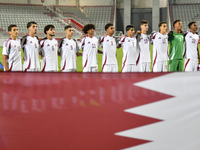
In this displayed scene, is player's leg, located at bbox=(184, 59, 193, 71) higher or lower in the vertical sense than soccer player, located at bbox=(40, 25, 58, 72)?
lower

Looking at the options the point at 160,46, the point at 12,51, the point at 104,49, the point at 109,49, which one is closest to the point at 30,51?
the point at 12,51

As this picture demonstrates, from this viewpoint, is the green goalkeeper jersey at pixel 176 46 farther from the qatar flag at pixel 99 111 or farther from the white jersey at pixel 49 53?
the qatar flag at pixel 99 111

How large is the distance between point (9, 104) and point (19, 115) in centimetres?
14

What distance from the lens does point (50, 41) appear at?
5.60 m

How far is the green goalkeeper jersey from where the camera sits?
579 centimetres

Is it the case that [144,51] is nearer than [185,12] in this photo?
Yes

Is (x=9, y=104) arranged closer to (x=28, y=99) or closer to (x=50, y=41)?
(x=28, y=99)

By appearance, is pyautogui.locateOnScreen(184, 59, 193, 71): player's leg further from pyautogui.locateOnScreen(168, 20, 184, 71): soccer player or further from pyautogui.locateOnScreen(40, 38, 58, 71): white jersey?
pyautogui.locateOnScreen(40, 38, 58, 71): white jersey

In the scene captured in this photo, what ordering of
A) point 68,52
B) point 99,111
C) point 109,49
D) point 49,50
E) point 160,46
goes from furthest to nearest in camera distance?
point 109,49
point 160,46
point 68,52
point 49,50
point 99,111

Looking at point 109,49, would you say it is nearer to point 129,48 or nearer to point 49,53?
point 129,48

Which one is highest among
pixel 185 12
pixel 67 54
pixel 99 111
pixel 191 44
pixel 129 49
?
pixel 185 12

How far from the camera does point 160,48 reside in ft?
19.1

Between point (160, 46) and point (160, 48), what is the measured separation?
5 cm

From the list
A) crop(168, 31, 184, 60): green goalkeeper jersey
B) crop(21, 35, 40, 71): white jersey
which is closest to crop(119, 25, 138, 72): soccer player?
crop(168, 31, 184, 60): green goalkeeper jersey
